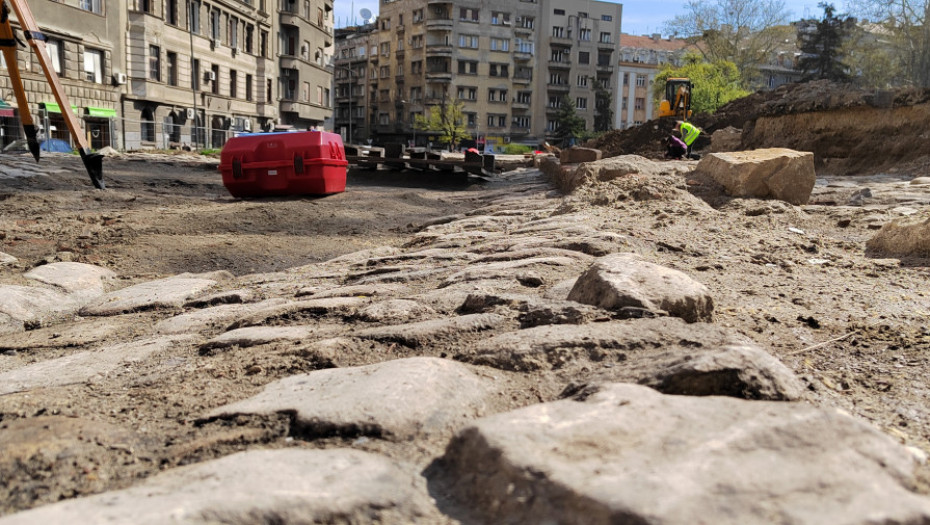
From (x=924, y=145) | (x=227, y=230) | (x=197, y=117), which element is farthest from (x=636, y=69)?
(x=227, y=230)

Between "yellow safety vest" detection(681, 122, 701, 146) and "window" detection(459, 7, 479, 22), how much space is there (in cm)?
5392

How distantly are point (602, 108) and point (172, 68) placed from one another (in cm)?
4865

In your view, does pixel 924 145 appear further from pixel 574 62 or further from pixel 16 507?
pixel 574 62

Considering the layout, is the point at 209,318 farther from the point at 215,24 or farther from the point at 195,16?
the point at 215,24

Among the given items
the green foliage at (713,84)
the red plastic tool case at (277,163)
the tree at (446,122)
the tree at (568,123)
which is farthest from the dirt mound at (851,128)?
the tree at (568,123)

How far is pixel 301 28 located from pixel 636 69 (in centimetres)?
4376

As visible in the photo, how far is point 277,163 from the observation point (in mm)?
11133

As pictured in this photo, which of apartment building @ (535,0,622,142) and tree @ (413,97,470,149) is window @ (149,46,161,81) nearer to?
tree @ (413,97,470,149)

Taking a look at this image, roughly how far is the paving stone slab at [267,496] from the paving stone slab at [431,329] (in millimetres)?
1044

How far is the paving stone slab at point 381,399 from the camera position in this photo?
6.15 feet

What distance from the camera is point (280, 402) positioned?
2.10 metres

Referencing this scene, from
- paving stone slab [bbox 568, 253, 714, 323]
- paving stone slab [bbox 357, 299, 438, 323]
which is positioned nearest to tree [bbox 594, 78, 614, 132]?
paving stone slab [bbox 357, 299, 438, 323]

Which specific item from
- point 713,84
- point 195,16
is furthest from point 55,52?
point 713,84

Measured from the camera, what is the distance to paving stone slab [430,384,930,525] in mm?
1251
